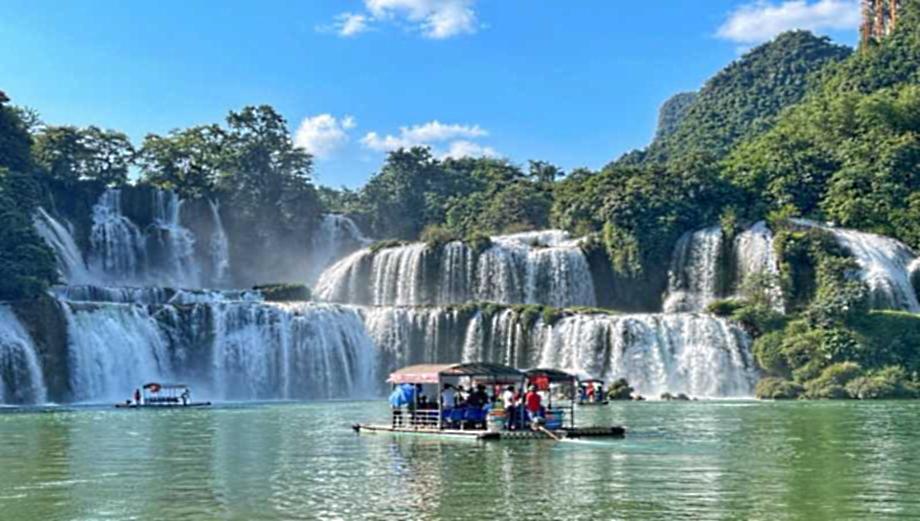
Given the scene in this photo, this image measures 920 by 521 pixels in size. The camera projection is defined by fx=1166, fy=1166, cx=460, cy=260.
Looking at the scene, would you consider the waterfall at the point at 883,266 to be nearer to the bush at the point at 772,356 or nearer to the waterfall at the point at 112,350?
the bush at the point at 772,356

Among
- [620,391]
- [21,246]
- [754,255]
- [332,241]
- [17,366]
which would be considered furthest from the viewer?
[332,241]

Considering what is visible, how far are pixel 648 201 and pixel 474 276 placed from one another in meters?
Answer: 12.2

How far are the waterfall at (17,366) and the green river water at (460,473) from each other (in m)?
18.3

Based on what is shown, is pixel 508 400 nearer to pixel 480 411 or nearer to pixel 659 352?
pixel 480 411

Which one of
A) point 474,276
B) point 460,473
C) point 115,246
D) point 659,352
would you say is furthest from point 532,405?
point 115,246

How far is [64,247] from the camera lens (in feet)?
239

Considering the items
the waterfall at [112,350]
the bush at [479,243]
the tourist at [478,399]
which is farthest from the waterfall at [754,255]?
the tourist at [478,399]

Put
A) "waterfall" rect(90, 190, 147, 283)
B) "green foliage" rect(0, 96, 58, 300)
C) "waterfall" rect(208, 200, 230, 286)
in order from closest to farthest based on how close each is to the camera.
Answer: "green foliage" rect(0, 96, 58, 300) < "waterfall" rect(90, 190, 147, 283) < "waterfall" rect(208, 200, 230, 286)

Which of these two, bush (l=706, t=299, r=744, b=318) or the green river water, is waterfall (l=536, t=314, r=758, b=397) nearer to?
bush (l=706, t=299, r=744, b=318)

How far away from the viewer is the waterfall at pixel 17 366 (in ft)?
175

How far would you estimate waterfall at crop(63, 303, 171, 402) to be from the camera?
185 ft

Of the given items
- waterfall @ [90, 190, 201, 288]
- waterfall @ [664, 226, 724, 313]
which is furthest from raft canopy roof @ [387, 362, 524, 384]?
waterfall @ [90, 190, 201, 288]

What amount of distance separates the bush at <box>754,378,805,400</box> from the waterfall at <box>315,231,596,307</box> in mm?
15555

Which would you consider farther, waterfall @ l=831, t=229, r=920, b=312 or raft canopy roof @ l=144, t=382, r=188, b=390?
waterfall @ l=831, t=229, r=920, b=312
